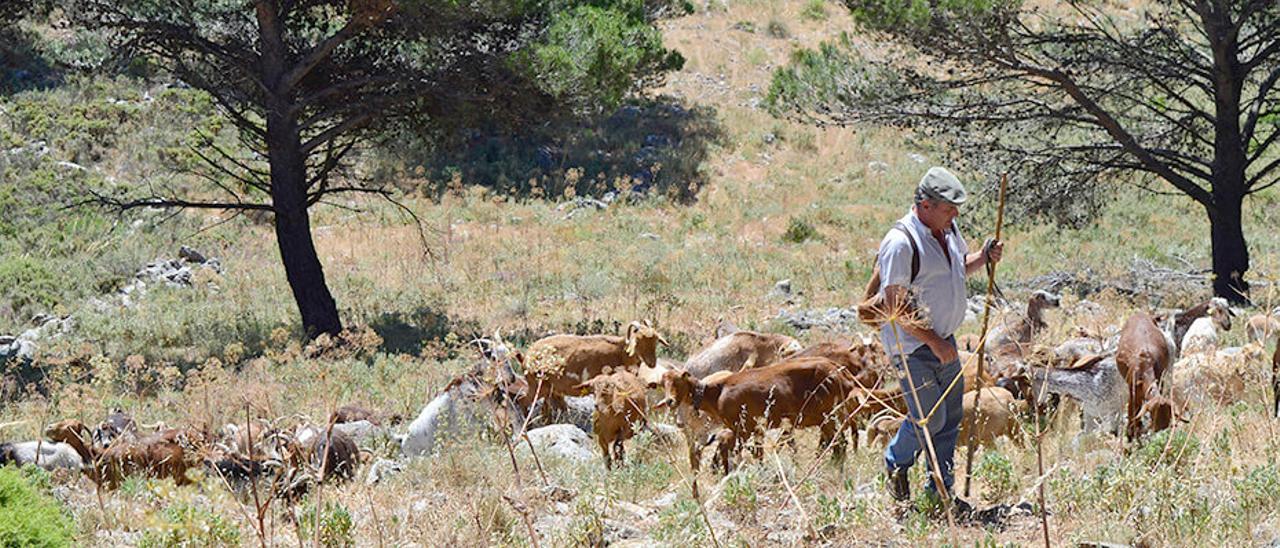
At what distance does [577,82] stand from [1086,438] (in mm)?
8470

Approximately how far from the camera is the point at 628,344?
1017cm

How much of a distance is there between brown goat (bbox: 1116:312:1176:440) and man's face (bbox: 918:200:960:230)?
1.90 meters

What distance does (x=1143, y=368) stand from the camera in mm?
7418

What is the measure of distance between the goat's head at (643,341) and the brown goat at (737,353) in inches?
14.9

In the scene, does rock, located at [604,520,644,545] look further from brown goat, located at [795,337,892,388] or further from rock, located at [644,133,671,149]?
rock, located at [644,133,671,149]

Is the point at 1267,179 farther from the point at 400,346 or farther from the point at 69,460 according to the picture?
the point at 69,460

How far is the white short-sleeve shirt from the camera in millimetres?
5660

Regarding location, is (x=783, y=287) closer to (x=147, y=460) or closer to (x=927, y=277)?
(x=147, y=460)

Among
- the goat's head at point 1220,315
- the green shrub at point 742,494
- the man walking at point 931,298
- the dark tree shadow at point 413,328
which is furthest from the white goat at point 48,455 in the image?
the goat's head at point 1220,315

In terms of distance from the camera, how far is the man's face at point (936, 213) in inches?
226

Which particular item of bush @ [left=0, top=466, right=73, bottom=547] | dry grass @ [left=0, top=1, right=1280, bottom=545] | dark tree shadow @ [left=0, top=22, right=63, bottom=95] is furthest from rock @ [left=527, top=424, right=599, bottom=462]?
dark tree shadow @ [left=0, top=22, right=63, bottom=95]

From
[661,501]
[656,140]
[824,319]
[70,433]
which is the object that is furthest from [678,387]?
[656,140]

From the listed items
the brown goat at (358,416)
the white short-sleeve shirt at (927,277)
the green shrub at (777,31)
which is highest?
the green shrub at (777,31)

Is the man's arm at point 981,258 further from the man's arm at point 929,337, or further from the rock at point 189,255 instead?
the rock at point 189,255
